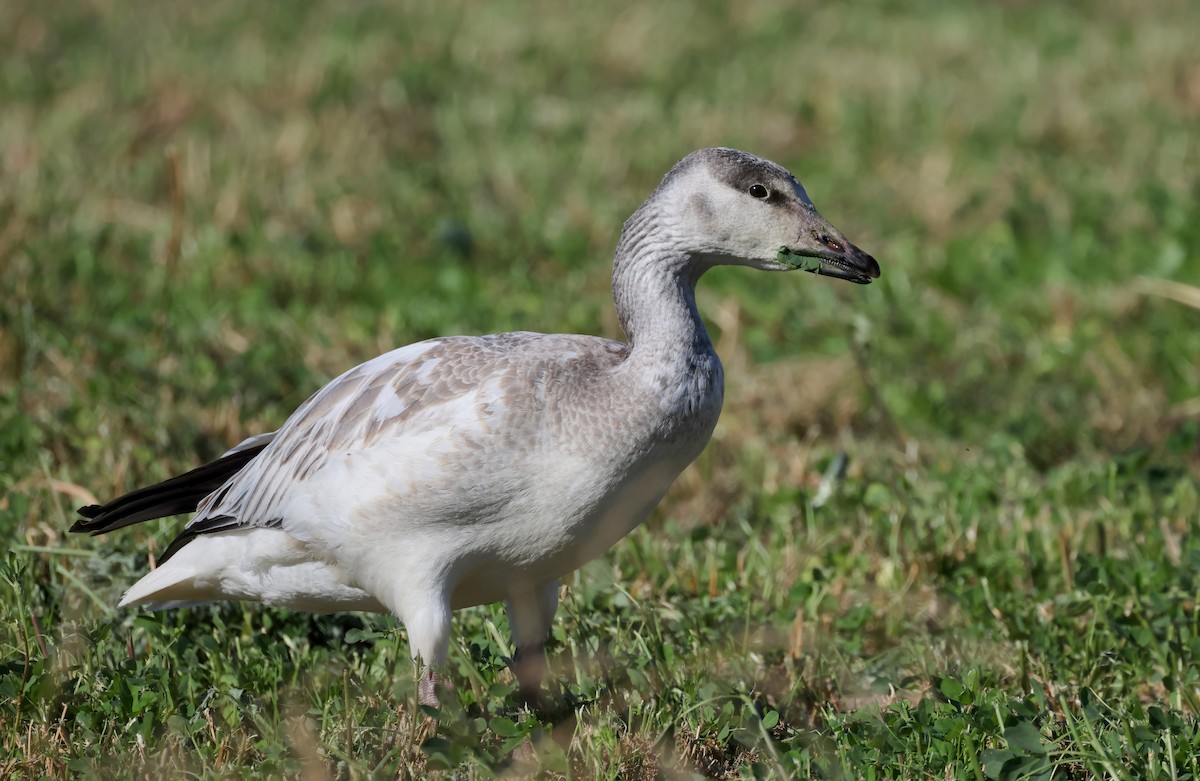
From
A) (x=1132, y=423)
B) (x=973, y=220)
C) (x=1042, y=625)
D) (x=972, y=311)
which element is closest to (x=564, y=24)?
(x=973, y=220)

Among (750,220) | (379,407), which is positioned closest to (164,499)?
(379,407)

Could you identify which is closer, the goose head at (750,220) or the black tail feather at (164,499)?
the goose head at (750,220)

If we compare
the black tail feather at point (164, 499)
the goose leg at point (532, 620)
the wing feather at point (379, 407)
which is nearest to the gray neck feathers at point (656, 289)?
the wing feather at point (379, 407)

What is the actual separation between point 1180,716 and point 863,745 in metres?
0.85

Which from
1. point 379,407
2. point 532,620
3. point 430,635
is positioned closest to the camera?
point 430,635

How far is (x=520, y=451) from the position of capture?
3477 mm

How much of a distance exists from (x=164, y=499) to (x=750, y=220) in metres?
1.79

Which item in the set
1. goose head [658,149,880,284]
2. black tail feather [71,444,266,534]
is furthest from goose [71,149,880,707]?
black tail feather [71,444,266,534]

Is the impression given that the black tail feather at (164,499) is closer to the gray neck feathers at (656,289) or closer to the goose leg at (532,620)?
the goose leg at (532,620)

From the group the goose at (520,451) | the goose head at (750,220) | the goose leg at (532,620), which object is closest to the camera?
the goose at (520,451)

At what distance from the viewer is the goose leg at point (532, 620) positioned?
3.88 m

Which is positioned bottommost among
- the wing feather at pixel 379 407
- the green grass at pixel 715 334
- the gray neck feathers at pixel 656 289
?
the green grass at pixel 715 334

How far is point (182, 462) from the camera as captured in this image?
5266 millimetres

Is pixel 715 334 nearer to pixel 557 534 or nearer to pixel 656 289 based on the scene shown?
pixel 656 289
